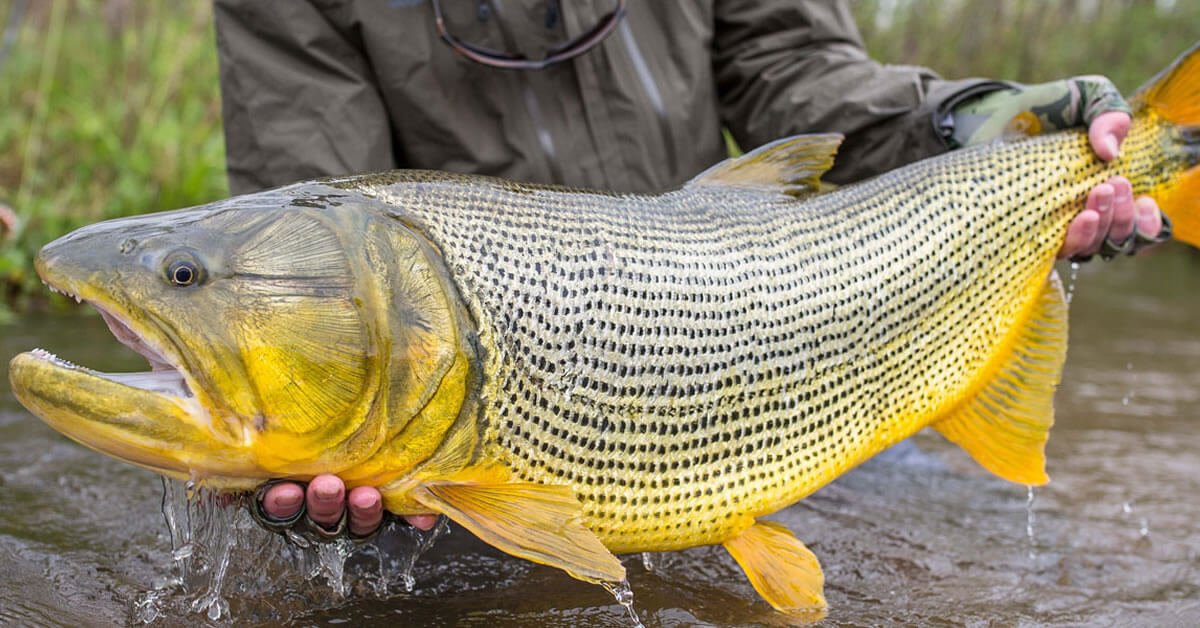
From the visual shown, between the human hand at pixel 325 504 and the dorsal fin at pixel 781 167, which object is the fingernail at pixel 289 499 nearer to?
the human hand at pixel 325 504

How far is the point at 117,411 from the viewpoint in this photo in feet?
6.07

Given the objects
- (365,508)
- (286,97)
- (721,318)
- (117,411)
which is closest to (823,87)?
(721,318)

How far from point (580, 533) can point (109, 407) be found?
882mm

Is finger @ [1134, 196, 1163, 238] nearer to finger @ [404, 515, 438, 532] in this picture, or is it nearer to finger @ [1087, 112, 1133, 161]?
finger @ [1087, 112, 1133, 161]

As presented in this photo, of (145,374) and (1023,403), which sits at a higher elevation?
(145,374)

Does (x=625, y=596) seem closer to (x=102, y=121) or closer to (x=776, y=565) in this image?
(x=776, y=565)

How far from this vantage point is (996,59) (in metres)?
9.51

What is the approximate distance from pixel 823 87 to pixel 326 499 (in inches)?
87.6

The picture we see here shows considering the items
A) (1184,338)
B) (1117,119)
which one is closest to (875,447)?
(1117,119)

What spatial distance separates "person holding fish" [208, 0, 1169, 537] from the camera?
10.3 feet

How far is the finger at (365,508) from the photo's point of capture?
6.81ft

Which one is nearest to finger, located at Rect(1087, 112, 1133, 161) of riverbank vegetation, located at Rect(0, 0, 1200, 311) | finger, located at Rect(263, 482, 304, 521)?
finger, located at Rect(263, 482, 304, 521)

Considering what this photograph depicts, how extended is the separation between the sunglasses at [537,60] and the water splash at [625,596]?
1.56 meters

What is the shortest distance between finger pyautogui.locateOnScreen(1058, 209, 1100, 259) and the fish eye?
2.20 metres
